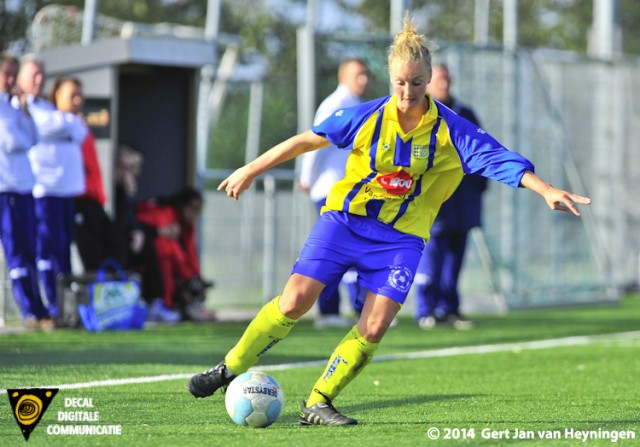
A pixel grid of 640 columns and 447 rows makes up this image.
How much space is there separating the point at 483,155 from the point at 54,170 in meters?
6.28

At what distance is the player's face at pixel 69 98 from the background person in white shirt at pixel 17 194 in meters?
0.58

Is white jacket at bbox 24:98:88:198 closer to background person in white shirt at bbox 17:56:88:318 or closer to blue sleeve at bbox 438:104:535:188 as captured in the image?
background person in white shirt at bbox 17:56:88:318

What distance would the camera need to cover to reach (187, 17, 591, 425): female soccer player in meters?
6.42

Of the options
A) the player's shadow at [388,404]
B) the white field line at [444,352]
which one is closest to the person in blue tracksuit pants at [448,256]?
the white field line at [444,352]

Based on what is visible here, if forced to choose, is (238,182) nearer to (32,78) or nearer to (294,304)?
(294,304)

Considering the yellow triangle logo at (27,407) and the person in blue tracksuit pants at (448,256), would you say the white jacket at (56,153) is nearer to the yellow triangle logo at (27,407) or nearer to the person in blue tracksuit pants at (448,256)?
the person in blue tracksuit pants at (448,256)

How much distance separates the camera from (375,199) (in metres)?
6.57

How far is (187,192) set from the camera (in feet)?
44.6

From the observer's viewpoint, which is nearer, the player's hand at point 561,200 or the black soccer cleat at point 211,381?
the player's hand at point 561,200

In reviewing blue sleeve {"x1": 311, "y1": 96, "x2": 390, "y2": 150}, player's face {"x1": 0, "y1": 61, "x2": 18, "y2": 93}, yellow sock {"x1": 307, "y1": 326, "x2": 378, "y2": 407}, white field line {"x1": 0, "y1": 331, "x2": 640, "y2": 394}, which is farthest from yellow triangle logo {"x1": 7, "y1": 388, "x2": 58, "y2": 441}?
player's face {"x1": 0, "y1": 61, "x2": 18, "y2": 93}

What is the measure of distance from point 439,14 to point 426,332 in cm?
2144

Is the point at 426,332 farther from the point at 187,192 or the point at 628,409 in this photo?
the point at 628,409

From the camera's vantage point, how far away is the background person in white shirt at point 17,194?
11195mm

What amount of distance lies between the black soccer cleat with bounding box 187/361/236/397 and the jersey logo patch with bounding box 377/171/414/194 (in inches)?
49.3
